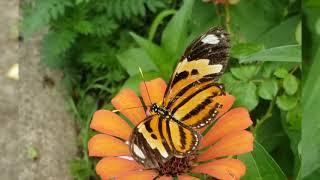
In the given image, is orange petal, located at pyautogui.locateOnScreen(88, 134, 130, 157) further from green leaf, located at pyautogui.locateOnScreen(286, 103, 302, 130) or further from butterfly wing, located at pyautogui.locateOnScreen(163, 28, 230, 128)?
green leaf, located at pyautogui.locateOnScreen(286, 103, 302, 130)

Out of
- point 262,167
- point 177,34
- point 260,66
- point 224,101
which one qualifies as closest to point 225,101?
point 224,101

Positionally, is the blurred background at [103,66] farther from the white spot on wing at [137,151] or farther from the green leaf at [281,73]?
the white spot on wing at [137,151]

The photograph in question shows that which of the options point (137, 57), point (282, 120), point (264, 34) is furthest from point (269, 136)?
point (137, 57)

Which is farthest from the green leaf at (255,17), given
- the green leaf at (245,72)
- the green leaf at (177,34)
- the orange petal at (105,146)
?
the orange petal at (105,146)

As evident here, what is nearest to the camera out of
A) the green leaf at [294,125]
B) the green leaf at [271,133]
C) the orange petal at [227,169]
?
the orange petal at [227,169]

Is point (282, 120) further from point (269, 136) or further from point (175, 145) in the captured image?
point (175, 145)

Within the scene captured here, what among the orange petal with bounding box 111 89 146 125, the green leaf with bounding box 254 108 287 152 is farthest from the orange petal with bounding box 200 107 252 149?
the green leaf with bounding box 254 108 287 152
